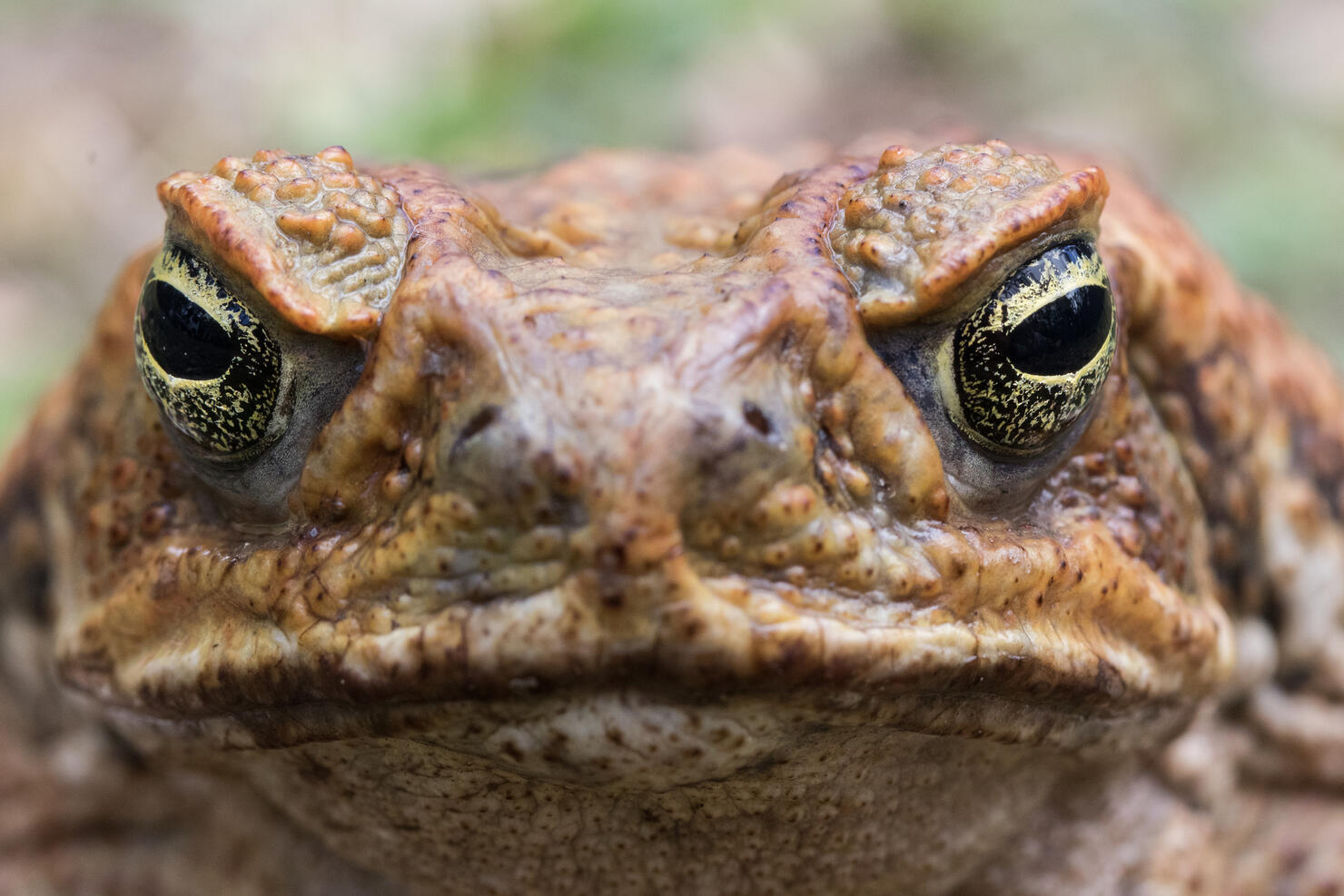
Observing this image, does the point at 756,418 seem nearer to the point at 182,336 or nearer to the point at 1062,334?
the point at 1062,334

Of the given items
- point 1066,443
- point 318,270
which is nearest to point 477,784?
point 318,270

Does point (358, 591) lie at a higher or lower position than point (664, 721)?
higher

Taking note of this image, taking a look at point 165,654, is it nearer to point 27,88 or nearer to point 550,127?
point 550,127

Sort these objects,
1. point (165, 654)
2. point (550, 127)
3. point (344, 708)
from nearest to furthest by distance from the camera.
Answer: point (344, 708)
point (165, 654)
point (550, 127)

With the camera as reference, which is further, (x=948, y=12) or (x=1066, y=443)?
(x=948, y=12)

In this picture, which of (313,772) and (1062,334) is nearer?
(1062,334)

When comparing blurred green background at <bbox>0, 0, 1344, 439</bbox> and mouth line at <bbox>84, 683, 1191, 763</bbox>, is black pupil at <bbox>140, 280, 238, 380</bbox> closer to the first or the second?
mouth line at <bbox>84, 683, 1191, 763</bbox>

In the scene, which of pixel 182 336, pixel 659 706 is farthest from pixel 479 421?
pixel 182 336

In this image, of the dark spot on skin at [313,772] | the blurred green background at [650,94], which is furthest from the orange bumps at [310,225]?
the blurred green background at [650,94]
